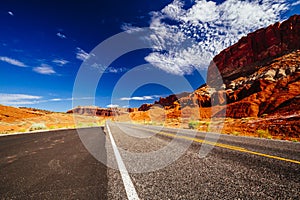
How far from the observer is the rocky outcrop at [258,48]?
6219 cm

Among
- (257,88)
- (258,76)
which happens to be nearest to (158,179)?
(257,88)

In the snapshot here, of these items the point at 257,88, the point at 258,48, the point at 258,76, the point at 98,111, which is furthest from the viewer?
the point at 98,111

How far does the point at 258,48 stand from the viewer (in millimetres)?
71938

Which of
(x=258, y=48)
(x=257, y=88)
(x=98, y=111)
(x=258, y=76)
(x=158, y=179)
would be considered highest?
(x=258, y=48)

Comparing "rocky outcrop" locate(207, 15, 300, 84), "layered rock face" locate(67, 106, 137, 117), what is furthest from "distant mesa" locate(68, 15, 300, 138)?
"layered rock face" locate(67, 106, 137, 117)

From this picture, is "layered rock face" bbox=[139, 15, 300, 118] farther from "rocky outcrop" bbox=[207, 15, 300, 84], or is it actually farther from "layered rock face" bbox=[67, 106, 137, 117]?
"layered rock face" bbox=[67, 106, 137, 117]

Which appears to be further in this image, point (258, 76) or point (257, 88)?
point (258, 76)

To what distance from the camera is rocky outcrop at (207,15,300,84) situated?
6219 centimetres

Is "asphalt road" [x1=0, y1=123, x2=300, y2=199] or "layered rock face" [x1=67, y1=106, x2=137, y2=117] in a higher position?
"layered rock face" [x1=67, y1=106, x2=137, y2=117]

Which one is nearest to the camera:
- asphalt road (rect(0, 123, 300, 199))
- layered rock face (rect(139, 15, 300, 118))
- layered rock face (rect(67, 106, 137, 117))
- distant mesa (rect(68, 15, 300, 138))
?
asphalt road (rect(0, 123, 300, 199))

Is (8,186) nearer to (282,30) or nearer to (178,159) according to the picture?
(178,159)

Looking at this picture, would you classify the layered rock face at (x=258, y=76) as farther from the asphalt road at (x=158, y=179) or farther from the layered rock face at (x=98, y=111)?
the layered rock face at (x=98, y=111)

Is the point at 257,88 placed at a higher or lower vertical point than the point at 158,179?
higher

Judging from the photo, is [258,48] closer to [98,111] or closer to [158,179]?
[158,179]
